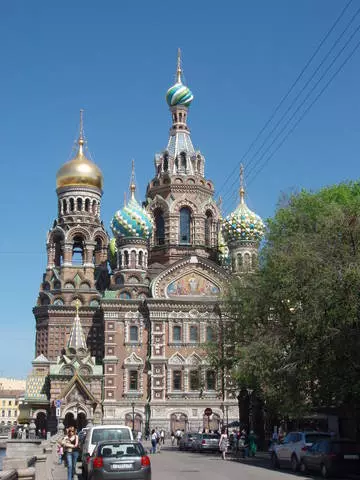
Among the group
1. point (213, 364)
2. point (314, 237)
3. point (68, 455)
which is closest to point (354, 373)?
point (314, 237)

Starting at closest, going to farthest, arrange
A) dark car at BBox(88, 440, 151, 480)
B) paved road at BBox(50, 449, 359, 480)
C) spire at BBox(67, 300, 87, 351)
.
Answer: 1. dark car at BBox(88, 440, 151, 480)
2. paved road at BBox(50, 449, 359, 480)
3. spire at BBox(67, 300, 87, 351)

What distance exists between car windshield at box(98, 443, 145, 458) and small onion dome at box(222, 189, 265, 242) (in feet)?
128

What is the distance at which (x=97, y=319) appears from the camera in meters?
56.5

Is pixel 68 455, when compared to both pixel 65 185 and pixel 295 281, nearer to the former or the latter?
pixel 295 281

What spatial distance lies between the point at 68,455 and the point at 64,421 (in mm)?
32449

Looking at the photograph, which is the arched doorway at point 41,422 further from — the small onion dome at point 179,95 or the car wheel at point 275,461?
the car wheel at point 275,461

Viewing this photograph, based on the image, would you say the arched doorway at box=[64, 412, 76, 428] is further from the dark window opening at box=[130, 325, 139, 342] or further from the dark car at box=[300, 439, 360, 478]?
the dark car at box=[300, 439, 360, 478]

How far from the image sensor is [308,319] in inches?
922

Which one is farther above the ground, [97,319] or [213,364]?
[97,319]

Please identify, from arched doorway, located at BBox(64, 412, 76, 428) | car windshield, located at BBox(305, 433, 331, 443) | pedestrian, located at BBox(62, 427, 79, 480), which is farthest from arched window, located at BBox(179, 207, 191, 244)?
pedestrian, located at BBox(62, 427, 79, 480)

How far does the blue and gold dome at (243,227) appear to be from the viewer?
2202 inches

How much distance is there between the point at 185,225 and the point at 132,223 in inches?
226

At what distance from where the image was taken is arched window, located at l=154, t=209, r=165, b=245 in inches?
2350

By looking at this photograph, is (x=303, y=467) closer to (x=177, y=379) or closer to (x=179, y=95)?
(x=177, y=379)
